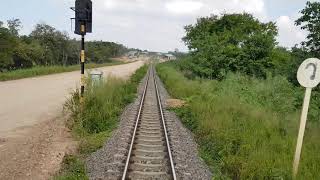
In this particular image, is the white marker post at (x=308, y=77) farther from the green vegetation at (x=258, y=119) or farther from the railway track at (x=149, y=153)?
the railway track at (x=149, y=153)

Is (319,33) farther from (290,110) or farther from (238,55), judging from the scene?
(238,55)

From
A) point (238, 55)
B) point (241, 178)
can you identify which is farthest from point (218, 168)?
point (238, 55)

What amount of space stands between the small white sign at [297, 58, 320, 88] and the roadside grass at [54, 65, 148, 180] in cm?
489

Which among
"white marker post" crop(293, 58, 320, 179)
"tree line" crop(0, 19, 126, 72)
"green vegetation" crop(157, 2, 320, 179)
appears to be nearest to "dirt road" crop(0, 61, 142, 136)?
"green vegetation" crop(157, 2, 320, 179)

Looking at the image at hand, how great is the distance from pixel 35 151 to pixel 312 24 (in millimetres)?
15826

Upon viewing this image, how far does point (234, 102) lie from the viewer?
1909 cm

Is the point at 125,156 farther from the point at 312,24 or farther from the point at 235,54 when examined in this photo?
the point at 235,54

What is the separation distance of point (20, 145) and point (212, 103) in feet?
30.5

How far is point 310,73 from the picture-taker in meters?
8.48

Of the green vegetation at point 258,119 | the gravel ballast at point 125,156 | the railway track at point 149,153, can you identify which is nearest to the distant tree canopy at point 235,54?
the green vegetation at point 258,119

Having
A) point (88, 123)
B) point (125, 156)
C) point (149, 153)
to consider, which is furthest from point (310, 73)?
point (88, 123)

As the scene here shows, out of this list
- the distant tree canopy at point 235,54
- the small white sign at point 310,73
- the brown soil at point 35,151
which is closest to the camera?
the small white sign at point 310,73

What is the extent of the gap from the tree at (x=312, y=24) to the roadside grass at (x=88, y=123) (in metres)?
10.3

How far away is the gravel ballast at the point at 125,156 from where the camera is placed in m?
9.26
